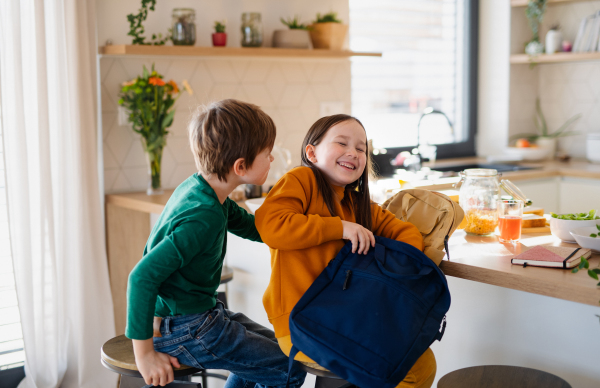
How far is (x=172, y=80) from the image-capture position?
2.62 meters

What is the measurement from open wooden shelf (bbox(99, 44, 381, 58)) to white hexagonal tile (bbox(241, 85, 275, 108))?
0.27 meters

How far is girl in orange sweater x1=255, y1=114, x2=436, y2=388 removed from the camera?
1.34 metres

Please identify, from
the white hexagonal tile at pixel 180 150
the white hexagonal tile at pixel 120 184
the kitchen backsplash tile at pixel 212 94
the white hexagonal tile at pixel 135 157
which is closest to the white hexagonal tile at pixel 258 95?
the kitchen backsplash tile at pixel 212 94

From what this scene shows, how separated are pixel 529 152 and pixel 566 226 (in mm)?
2223

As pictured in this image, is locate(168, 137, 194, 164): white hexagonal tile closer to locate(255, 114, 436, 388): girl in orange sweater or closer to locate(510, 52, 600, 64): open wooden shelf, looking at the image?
locate(255, 114, 436, 388): girl in orange sweater

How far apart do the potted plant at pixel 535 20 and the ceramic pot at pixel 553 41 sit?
0.15 ft

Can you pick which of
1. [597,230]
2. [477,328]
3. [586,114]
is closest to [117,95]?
[477,328]

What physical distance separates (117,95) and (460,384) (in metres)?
1.90

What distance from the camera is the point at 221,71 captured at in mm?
2879

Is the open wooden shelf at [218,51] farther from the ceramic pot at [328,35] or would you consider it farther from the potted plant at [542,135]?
the potted plant at [542,135]

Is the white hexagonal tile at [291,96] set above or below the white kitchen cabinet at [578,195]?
above

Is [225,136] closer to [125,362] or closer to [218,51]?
[125,362]

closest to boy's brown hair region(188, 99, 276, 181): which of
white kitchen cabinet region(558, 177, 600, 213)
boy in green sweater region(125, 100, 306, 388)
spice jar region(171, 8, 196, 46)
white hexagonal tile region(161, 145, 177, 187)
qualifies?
boy in green sweater region(125, 100, 306, 388)

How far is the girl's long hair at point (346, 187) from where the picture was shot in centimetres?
147
